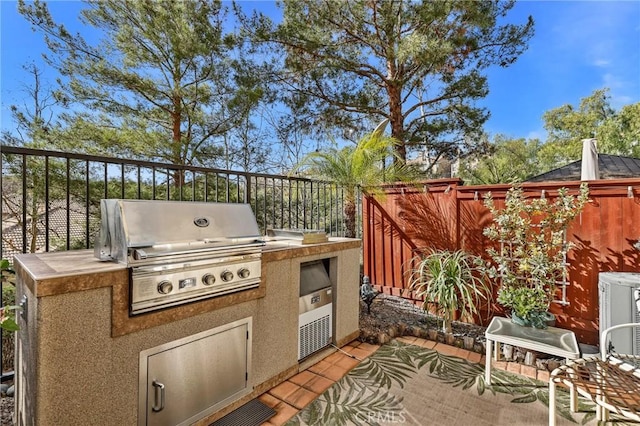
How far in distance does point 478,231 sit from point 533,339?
5.84 ft

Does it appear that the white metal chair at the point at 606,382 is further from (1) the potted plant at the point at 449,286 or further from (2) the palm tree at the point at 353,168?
(2) the palm tree at the point at 353,168

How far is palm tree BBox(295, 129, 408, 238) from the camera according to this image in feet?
13.2

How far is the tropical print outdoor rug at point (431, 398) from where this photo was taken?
1995 mm

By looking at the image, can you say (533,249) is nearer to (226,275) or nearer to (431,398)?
(431,398)

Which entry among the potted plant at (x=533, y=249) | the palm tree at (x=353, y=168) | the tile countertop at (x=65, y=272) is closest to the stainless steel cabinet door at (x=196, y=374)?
the tile countertop at (x=65, y=272)

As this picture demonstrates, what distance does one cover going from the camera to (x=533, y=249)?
3125 mm

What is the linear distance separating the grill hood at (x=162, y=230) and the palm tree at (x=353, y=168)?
223 centimetres

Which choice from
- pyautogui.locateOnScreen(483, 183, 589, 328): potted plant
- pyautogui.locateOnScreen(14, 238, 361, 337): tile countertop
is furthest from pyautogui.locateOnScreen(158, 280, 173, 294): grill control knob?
pyautogui.locateOnScreen(483, 183, 589, 328): potted plant

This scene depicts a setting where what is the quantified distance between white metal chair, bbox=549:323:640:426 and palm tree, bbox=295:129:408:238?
104 inches

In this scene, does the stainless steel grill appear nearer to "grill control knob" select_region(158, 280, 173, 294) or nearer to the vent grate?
"grill control knob" select_region(158, 280, 173, 294)

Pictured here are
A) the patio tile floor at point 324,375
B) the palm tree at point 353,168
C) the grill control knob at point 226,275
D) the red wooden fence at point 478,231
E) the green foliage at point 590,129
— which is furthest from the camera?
the green foliage at point 590,129

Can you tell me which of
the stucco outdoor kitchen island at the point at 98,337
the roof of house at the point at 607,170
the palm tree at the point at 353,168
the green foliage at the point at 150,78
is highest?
the green foliage at the point at 150,78

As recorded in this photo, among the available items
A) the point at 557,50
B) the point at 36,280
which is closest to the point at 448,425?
the point at 36,280

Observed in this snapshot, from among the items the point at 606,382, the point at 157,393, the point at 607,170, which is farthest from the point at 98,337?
the point at 607,170
